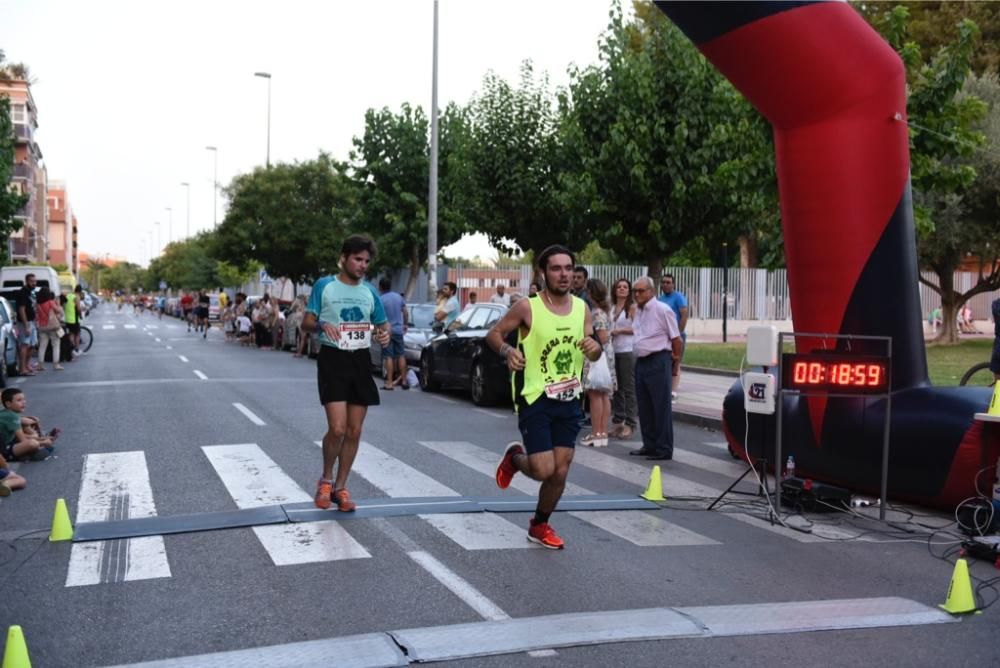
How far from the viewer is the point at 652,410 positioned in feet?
36.1

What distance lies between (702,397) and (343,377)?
10279 millimetres

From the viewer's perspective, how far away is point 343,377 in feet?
25.0

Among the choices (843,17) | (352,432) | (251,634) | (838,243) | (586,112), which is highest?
(586,112)

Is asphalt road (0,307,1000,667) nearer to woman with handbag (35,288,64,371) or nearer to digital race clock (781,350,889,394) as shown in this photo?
digital race clock (781,350,889,394)

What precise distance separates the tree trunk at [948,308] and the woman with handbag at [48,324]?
24578mm

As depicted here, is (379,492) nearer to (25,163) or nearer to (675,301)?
(675,301)

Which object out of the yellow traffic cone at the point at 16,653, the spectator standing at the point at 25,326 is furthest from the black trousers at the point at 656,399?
the spectator standing at the point at 25,326

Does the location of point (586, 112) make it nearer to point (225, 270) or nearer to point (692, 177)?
point (692, 177)

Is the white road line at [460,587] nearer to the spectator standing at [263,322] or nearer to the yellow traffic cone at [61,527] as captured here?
the yellow traffic cone at [61,527]

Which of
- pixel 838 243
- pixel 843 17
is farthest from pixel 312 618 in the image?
pixel 843 17

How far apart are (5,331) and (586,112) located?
12.9 meters

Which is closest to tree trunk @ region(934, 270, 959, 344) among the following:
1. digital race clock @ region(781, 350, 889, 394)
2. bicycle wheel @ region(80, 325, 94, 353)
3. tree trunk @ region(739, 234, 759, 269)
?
tree trunk @ region(739, 234, 759, 269)

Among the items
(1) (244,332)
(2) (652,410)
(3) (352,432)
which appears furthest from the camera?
(1) (244,332)

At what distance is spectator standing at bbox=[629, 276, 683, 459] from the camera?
35.4 feet
